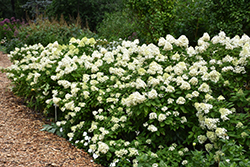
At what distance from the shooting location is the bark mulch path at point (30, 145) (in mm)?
2805

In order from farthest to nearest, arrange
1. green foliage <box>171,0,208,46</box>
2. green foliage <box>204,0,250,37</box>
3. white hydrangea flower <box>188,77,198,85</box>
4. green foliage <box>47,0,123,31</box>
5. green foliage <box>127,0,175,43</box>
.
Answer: green foliage <box>47,0,123,31</box>
green foliage <box>127,0,175,43</box>
green foliage <box>171,0,208,46</box>
green foliage <box>204,0,250,37</box>
white hydrangea flower <box>188,77,198,85</box>

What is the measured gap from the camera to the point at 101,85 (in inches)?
136

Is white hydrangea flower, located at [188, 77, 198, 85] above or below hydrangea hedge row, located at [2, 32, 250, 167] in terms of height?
above

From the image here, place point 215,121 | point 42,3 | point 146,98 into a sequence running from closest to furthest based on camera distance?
1. point 215,121
2. point 146,98
3. point 42,3

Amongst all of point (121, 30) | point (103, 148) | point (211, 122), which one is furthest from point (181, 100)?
point (121, 30)

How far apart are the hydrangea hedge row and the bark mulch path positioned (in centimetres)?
18

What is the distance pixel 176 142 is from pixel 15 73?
10.9 feet

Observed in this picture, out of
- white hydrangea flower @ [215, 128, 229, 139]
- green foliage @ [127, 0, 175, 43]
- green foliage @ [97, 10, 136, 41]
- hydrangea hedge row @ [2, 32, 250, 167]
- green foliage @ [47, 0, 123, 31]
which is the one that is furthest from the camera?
green foliage @ [47, 0, 123, 31]

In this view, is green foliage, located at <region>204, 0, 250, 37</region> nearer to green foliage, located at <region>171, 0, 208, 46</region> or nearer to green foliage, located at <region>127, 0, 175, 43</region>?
green foliage, located at <region>171, 0, 208, 46</region>

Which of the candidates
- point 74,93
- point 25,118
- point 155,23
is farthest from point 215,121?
point 155,23

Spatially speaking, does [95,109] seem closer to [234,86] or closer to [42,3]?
[234,86]

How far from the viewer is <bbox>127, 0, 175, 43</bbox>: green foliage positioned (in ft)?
20.2

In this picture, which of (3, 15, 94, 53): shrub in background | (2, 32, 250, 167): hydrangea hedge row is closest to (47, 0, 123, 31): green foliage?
(3, 15, 94, 53): shrub in background

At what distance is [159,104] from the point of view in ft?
8.71
